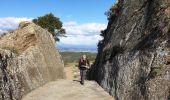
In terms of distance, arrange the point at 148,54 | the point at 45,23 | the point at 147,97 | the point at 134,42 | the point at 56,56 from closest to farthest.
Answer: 1. the point at 147,97
2. the point at 148,54
3. the point at 134,42
4. the point at 56,56
5. the point at 45,23

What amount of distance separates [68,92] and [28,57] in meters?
3.40

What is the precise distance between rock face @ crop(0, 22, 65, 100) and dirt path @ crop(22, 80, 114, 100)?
1.93 feet

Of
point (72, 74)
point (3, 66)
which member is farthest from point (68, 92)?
point (72, 74)

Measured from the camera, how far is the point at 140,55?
22.5 meters

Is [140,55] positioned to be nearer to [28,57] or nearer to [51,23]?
[28,57]

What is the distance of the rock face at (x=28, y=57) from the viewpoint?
24.4 metres

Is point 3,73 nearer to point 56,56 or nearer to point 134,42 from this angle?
point 134,42

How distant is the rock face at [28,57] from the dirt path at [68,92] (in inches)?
23.2

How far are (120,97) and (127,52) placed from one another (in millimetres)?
3074

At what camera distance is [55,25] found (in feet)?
257

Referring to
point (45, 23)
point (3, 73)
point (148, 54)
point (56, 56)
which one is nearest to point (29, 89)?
point (3, 73)

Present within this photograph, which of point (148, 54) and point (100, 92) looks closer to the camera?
point (148, 54)

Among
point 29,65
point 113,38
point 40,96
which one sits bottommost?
point 40,96

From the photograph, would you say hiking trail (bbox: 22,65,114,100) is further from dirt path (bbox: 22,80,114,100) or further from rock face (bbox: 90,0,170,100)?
rock face (bbox: 90,0,170,100)
